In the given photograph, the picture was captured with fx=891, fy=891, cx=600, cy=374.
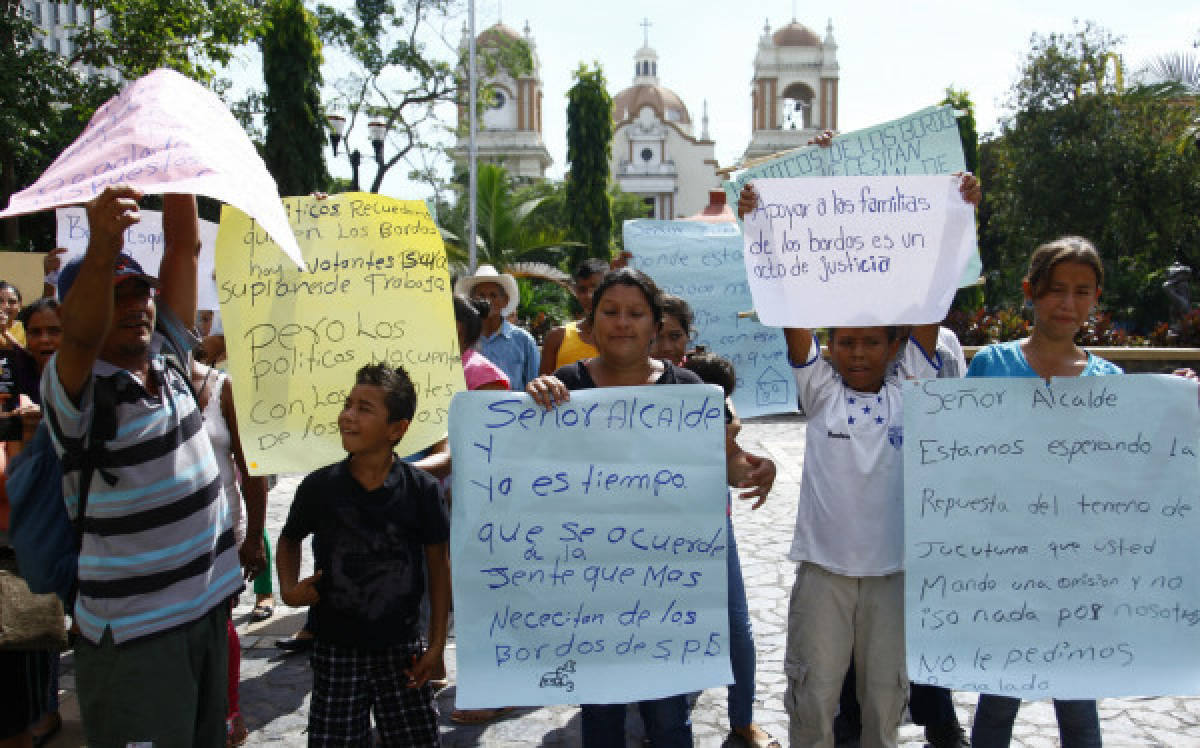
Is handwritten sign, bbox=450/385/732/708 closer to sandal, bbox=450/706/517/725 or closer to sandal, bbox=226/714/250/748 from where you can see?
sandal, bbox=450/706/517/725

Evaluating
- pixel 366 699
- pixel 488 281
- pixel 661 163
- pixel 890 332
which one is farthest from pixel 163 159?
pixel 661 163

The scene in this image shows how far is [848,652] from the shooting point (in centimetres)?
268

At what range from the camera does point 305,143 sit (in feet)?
64.9

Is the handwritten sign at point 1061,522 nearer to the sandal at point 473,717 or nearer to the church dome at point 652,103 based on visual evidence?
the sandal at point 473,717

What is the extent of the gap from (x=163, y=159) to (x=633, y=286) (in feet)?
4.33

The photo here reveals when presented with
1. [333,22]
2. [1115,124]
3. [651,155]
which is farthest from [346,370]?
[651,155]

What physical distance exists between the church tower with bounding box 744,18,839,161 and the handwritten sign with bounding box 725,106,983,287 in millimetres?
74236

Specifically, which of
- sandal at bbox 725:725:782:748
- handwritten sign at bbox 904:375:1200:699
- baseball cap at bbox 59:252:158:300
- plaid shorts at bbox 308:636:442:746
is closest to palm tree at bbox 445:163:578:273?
sandal at bbox 725:725:782:748

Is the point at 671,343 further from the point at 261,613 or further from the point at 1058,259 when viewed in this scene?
the point at 261,613

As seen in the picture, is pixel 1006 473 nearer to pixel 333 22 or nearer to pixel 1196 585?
pixel 1196 585

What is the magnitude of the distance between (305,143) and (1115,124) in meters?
16.4

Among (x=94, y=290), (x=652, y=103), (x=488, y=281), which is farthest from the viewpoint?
(x=652, y=103)

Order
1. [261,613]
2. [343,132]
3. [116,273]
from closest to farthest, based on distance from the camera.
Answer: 1. [116,273]
2. [261,613]
3. [343,132]

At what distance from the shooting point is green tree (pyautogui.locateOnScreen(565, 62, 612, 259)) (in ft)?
80.5
